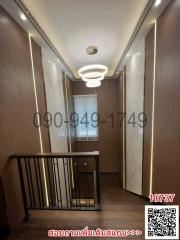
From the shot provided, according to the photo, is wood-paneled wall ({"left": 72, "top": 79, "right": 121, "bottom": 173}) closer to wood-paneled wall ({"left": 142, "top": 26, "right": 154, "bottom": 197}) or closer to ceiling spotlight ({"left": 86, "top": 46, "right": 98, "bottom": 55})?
ceiling spotlight ({"left": 86, "top": 46, "right": 98, "bottom": 55})

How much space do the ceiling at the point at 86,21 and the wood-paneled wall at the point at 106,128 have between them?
73.5 inches

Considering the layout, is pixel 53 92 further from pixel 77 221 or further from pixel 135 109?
pixel 77 221

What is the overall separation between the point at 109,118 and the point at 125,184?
2.24 meters

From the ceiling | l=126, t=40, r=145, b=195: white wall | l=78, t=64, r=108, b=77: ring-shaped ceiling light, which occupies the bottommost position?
l=126, t=40, r=145, b=195: white wall

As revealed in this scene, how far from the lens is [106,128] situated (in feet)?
17.7

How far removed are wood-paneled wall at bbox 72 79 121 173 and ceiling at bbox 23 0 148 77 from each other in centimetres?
187

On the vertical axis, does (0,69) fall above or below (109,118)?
above

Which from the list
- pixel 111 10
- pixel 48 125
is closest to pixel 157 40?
pixel 111 10

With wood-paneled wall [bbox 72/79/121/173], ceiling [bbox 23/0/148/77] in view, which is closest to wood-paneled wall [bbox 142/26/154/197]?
ceiling [bbox 23/0/148/77]

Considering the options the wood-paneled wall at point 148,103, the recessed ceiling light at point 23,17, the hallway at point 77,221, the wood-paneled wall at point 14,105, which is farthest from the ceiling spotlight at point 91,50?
the hallway at point 77,221

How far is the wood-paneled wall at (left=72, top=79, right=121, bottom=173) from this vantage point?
5238mm

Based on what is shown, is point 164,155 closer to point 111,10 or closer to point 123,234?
point 123,234

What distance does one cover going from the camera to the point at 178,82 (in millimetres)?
1581

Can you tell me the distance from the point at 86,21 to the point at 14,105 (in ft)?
5.60
